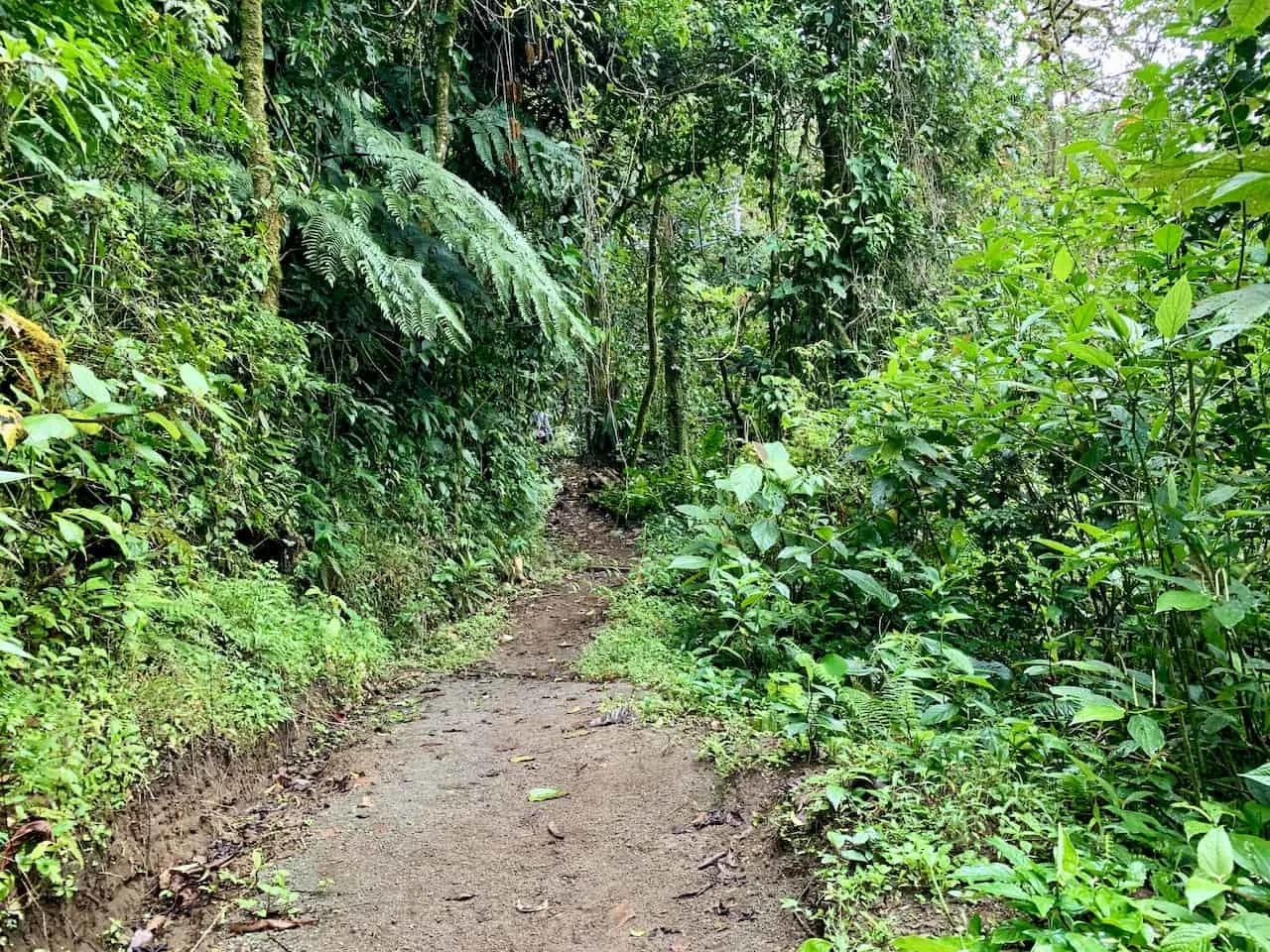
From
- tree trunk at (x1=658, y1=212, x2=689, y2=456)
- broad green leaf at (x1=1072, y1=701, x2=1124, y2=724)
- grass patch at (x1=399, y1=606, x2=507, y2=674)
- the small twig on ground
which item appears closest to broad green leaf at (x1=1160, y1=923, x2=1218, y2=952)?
broad green leaf at (x1=1072, y1=701, x2=1124, y2=724)

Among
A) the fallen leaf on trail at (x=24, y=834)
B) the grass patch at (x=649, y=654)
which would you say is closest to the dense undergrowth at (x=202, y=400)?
the fallen leaf on trail at (x=24, y=834)

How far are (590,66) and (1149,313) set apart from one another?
20.6 feet

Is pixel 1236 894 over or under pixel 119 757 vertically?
under

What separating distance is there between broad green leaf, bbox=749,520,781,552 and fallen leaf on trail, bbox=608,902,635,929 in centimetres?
223

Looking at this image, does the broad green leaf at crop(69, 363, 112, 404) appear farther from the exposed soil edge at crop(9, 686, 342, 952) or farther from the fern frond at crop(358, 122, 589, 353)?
the fern frond at crop(358, 122, 589, 353)

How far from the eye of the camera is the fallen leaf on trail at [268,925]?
219 centimetres

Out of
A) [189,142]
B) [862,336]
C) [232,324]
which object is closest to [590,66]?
[862,336]

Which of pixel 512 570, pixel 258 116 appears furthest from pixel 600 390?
pixel 258 116

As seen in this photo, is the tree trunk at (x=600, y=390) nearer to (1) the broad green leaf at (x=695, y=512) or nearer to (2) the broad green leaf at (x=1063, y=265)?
(1) the broad green leaf at (x=695, y=512)

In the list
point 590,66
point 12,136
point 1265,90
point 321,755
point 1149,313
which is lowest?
point 321,755

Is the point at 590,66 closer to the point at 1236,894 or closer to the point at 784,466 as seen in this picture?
the point at 784,466

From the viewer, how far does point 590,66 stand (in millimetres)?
7223

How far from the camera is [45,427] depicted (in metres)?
1.84

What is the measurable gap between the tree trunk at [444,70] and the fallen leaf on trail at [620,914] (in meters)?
5.48
